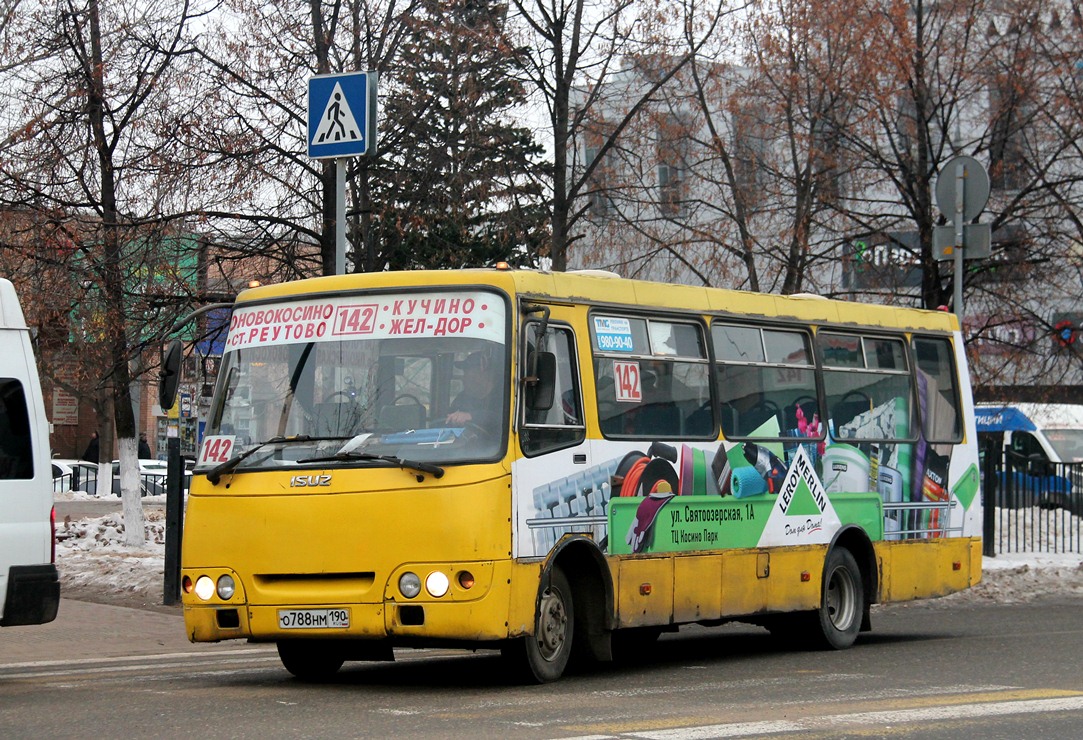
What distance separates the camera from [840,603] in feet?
48.1

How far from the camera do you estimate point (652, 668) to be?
12523 mm

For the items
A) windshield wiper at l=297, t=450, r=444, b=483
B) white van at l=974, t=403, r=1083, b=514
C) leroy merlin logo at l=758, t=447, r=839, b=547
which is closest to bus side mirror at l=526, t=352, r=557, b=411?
windshield wiper at l=297, t=450, r=444, b=483

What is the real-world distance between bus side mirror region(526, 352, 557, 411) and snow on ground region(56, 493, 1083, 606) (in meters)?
9.17

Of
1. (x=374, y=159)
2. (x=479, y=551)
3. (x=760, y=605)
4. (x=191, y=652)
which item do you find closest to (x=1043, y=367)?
(x=374, y=159)

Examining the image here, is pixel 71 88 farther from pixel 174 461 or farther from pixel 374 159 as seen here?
pixel 174 461

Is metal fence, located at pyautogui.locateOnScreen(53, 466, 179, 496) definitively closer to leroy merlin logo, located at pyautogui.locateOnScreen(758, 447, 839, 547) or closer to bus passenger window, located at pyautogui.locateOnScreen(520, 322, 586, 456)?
Answer: leroy merlin logo, located at pyautogui.locateOnScreen(758, 447, 839, 547)

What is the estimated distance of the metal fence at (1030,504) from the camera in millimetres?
24141

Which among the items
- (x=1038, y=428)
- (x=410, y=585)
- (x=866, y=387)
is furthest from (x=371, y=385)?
(x=1038, y=428)

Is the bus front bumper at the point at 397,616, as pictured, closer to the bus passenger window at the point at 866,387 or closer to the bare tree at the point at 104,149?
the bus passenger window at the point at 866,387

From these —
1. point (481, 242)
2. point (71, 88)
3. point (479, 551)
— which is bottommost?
point (479, 551)

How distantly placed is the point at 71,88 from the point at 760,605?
11.3m

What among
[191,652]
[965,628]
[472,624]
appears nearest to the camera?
[472,624]

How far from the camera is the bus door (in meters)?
10.7

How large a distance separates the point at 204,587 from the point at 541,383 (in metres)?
2.54
